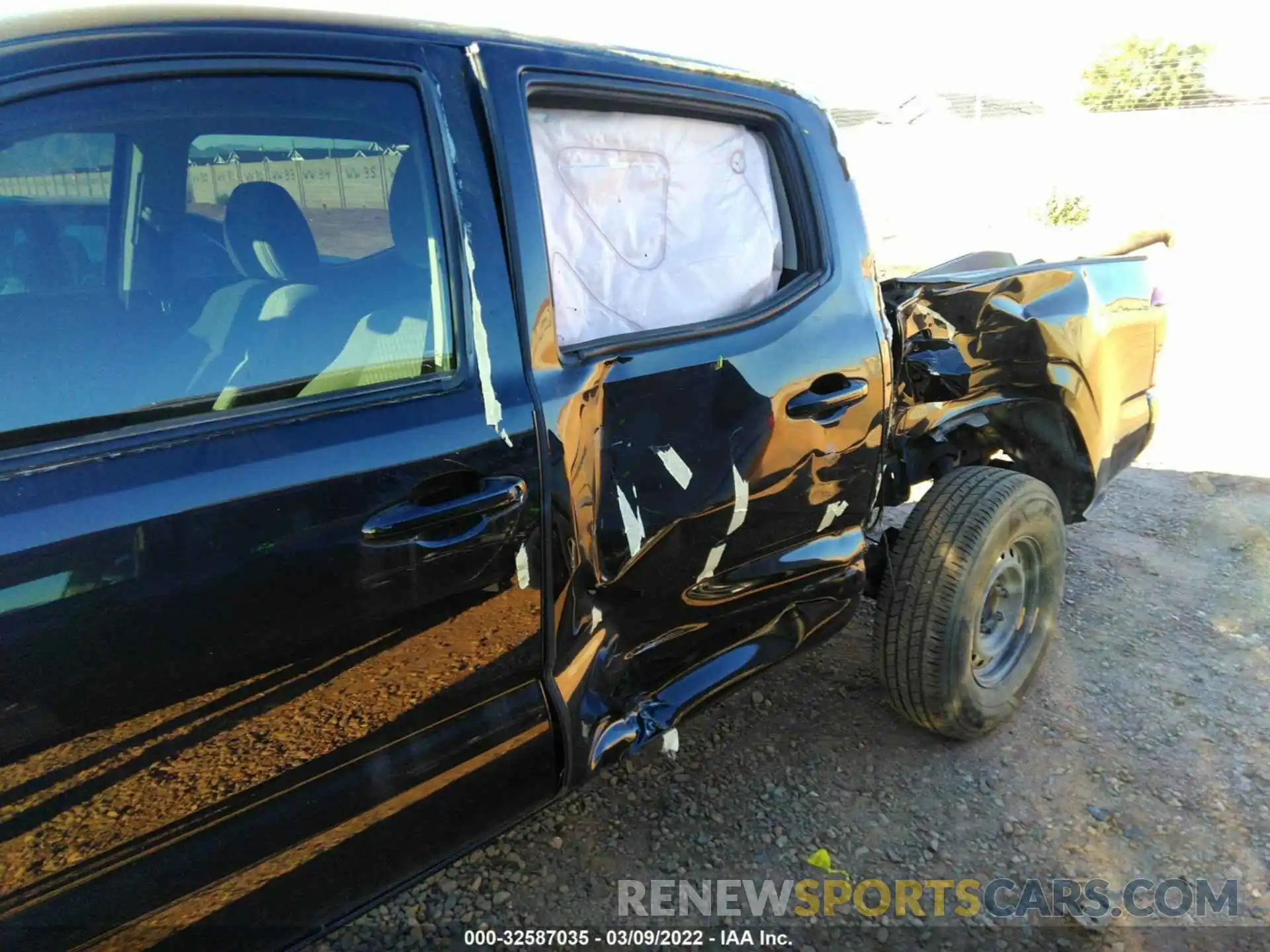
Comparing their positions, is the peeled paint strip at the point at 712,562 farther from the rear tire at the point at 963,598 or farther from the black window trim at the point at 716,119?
the rear tire at the point at 963,598

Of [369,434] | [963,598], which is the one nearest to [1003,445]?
[963,598]

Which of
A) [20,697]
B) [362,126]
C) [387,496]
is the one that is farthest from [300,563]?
[362,126]

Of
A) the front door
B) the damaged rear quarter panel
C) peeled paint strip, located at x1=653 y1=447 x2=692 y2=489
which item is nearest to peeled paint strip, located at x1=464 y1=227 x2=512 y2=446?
the front door

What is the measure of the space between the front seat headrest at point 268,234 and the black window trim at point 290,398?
20 centimetres

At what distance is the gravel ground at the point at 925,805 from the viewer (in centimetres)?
215

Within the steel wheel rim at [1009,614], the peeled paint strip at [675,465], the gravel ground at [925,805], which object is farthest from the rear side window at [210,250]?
the steel wheel rim at [1009,614]

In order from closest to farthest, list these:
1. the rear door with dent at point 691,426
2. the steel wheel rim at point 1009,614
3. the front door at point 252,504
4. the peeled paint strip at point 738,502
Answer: the front door at point 252,504 → the rear door with dent at point 691,426 → the peeled paint strip at point 738,502 → the steel wheel rim at point 1009,614

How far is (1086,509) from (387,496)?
112 inches

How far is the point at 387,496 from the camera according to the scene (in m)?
1.38

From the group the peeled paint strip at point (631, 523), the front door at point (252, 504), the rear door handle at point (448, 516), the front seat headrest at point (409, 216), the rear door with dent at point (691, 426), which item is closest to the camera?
the front door at point (252, 504)

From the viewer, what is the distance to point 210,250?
142 cm

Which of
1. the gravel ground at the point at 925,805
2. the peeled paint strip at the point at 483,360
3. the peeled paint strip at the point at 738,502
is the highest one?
the peeled paint strip at the point at 483,360

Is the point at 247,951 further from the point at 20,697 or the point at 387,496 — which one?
the point at 387,496

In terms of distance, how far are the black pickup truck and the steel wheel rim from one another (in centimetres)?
91
